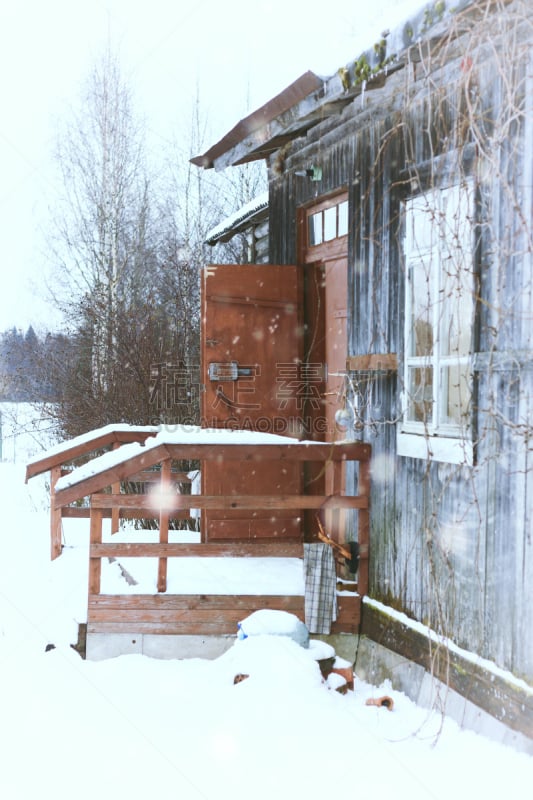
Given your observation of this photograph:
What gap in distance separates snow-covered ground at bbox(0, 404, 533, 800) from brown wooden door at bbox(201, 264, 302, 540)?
5.50 feet

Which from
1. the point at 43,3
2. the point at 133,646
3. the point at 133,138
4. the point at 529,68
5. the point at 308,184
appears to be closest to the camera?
the point at 529,68

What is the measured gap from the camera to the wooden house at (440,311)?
363cm

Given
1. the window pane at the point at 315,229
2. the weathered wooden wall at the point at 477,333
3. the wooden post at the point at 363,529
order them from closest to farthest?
1. the weathered wooden wall at the point at 477,333
2. the wooden post at the point at 363,529
3. the window pane at the point at 315,229

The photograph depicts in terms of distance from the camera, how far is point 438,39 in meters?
4.12

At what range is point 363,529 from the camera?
5238mm

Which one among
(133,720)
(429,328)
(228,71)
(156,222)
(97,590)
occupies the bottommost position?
(133,720)

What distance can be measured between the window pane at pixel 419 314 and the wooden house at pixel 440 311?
1 cm

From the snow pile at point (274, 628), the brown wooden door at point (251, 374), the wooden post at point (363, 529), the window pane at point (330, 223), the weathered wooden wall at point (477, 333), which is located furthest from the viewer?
the brown wooden door at point (251, 374)

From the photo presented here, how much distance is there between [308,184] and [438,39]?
8.29ft

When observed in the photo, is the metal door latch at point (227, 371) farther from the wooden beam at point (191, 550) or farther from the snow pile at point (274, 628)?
the snow pile at point (274, 628)

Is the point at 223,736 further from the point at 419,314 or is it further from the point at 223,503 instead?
the point at 419,314

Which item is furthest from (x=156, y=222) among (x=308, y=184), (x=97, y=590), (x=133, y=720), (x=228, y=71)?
(x=133, y=720)

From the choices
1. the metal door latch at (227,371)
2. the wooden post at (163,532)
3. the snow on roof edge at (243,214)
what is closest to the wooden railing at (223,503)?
the wooden post at (163,532)

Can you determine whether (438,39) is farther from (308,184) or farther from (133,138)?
(133,138)
